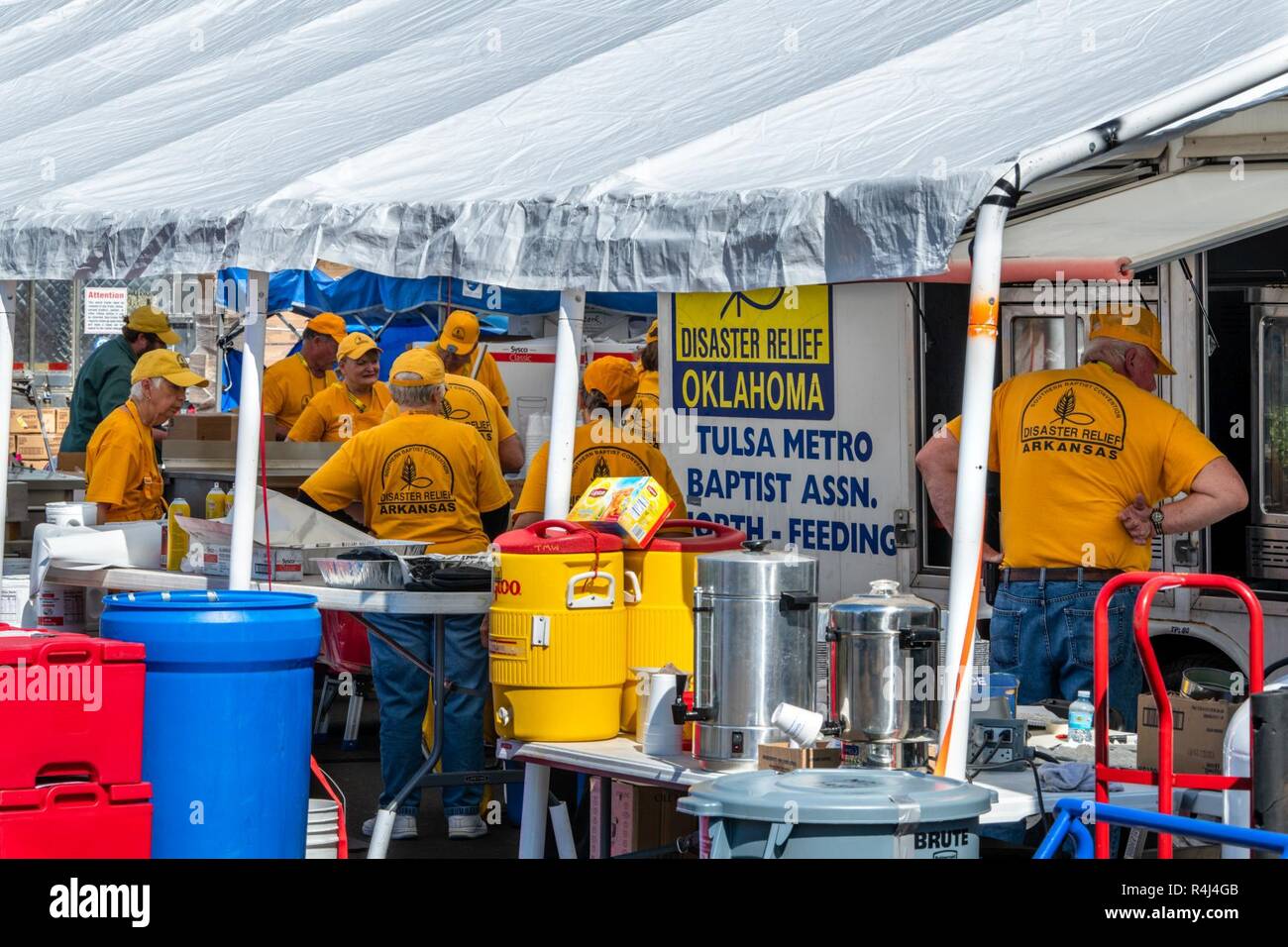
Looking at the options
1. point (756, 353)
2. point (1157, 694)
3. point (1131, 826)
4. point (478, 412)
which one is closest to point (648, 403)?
point (756, 353)

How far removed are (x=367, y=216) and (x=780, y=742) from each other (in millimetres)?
2350

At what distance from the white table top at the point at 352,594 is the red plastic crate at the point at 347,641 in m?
0.68

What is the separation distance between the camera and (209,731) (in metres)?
5.55

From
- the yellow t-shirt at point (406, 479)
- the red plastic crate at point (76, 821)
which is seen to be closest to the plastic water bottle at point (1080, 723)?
the red plastic crate at point (76, 821)

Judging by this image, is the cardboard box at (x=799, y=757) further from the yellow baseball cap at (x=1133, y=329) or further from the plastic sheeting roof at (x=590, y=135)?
the yellow baseball cap at (x=1133, y=329)

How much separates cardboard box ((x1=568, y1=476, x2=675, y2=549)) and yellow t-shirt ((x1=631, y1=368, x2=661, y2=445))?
13.6ft

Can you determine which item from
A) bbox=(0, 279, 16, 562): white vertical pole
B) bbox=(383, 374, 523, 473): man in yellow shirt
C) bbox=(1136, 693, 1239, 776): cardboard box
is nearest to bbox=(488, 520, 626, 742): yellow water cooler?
bbox=(1136, 693, 1239, 776): cardboard box

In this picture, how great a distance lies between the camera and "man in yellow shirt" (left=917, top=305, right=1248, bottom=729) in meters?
6.58

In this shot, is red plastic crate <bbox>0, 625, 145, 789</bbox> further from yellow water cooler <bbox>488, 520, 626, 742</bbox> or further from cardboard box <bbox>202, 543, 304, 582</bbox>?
cardboard box <bbox>202, 543, 304, 582</bbox>

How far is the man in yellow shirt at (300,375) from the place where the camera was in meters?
12.2

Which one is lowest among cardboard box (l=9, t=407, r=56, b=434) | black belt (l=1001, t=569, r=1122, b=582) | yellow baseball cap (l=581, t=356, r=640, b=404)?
black belt (l=1001, t=569, r=1122, b=582)

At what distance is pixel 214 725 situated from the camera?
219 inches

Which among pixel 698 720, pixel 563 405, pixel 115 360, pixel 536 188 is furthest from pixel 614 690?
pixel 115 360
